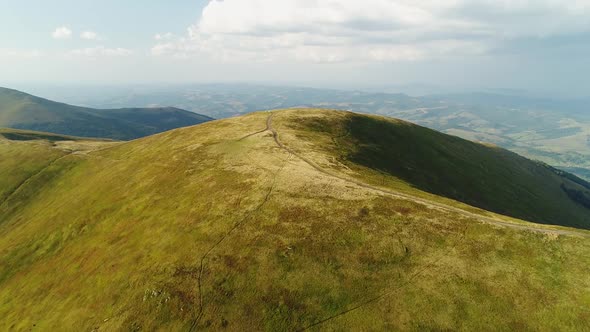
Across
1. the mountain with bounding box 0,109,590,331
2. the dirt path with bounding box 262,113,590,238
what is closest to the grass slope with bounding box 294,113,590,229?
the mountain with bounding box 0,109,590,331

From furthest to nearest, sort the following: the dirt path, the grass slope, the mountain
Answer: the grass slope → the dirt path → the mountain

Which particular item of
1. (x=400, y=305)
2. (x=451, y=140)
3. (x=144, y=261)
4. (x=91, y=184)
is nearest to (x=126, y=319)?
(x=144, y=261)

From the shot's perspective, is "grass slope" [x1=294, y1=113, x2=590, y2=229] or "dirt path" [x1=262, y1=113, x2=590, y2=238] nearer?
"dirt path" [x1=262, y1=113, x2=590, y2=238]

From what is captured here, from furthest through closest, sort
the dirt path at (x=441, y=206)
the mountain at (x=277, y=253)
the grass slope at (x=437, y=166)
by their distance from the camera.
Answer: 1. the grass slope at (x=437, y=166)
2. the dirt path at (x=441, y=206)
3. the mountain at (x=277, y=253)

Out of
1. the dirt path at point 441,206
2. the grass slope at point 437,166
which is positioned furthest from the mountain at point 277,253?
the grass slope at point 437,166

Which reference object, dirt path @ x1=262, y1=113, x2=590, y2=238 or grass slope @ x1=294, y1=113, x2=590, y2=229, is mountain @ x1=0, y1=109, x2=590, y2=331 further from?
grass slope @ x1=294, y1=113, x2=590, y2=229

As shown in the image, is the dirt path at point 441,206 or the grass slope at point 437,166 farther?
the grass slope at point 437,166

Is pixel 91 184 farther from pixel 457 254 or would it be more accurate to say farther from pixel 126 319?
pixel 457 254

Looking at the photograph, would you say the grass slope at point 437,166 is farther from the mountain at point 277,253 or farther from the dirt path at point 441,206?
the dirt path at point 441,206
